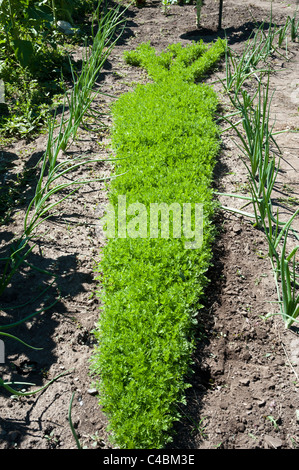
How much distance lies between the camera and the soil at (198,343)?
233 centimetres

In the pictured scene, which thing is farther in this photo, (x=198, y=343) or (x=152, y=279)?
(x=152, y=279)

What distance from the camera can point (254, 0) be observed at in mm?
9531

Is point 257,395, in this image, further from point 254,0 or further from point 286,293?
point 254,0

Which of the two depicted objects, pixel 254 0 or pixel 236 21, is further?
pixel 254 0

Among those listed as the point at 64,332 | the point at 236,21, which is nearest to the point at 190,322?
the point at 64,332

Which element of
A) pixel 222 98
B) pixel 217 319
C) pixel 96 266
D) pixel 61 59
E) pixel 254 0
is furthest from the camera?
pixel 254 0

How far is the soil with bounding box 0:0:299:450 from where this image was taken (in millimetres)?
2326

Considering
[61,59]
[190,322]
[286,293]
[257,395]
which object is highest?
[61,59]

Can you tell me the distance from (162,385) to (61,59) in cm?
538

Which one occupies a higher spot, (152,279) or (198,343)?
(152,279)

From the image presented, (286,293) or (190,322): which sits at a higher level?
(286,293)

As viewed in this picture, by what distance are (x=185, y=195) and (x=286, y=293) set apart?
1.31 m

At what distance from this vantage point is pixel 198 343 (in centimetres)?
282
